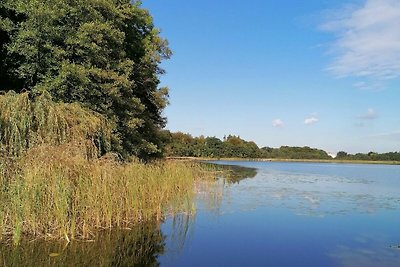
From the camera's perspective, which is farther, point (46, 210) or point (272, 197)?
point (272, 197)

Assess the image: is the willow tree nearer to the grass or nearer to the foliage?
the foliage

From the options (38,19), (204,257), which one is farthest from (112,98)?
(204,257)

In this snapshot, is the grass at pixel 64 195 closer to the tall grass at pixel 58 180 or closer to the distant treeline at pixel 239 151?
the tall grass at pixel 58 180

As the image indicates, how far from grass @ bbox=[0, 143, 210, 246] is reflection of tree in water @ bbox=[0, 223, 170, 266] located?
328 millimetres

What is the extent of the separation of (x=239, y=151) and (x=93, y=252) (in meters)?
86.2

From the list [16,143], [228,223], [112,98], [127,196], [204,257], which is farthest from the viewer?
[112,98]

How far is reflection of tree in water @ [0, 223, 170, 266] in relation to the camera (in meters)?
6.14

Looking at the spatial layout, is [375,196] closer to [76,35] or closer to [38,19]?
[76,35]

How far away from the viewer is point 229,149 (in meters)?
89.6

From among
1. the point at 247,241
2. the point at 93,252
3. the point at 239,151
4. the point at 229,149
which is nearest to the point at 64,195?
the point at 93,252

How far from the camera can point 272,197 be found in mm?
16359

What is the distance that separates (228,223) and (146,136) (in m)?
13.3

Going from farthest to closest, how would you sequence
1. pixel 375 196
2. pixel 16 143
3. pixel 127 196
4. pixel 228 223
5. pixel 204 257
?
pixel 375 196, pixel 228 223, pixel 127 196, pixel 16 143, pixel 204 257

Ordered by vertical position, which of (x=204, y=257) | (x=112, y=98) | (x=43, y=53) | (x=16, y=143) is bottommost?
(x=204, y=257)
